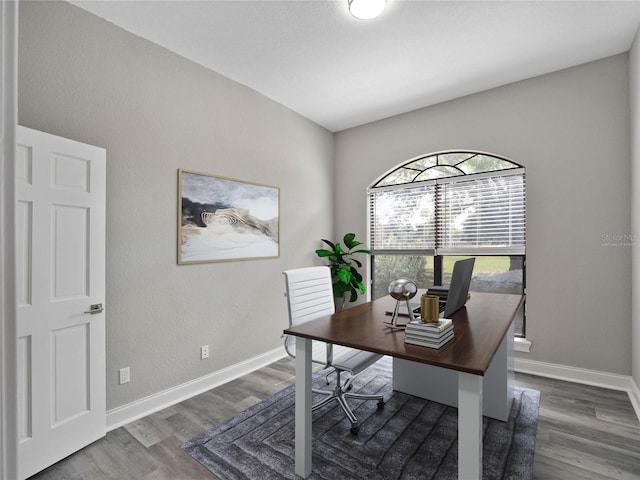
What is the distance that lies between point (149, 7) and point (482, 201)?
341cm

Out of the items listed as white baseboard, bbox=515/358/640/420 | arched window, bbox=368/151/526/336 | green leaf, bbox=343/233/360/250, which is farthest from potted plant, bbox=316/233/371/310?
white baseboard, bbox=515/358/640/420

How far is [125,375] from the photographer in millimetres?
2279

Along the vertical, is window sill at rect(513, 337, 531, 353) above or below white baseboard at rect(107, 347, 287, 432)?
above

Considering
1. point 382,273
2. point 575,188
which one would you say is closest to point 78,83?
point 382,273

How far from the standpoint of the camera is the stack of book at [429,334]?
1.40 metres

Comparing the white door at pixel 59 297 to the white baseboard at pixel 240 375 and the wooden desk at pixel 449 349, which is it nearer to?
the white baseboard at pixel 240 375

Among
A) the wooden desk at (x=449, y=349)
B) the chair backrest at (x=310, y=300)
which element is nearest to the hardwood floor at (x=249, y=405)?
the wooden desk at (x=449, y=349)

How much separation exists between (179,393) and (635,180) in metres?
4.08

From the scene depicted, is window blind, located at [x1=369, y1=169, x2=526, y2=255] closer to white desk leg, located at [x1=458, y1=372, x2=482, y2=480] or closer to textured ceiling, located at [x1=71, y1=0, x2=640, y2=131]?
textured ceiling, located at [x1=71, y1=0, x2=640, y2=131]

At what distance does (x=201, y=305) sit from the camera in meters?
2.80

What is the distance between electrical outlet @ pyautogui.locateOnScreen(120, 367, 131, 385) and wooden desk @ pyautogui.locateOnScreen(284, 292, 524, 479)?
1.41 m

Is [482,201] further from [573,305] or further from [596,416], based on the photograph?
[596,416]

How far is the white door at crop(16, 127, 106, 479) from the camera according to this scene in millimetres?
1729

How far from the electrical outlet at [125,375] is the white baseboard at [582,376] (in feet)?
11.4
